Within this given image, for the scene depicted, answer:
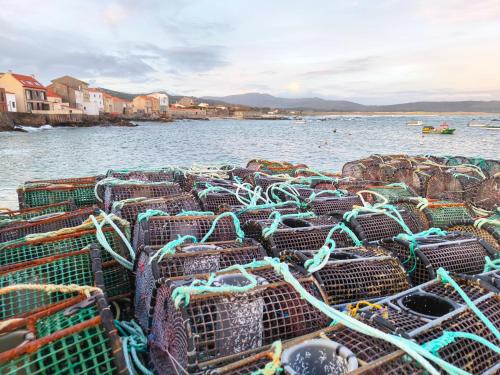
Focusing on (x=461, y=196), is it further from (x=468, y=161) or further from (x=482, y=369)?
(x=482, y=369)

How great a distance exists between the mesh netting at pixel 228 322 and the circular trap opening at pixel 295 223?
4.30 ft

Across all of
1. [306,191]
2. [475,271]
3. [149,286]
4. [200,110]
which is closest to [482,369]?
[475,271]

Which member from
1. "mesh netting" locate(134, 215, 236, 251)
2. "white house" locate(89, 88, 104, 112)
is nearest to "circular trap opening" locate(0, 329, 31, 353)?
"mesh netting" locate(134, 215, 236, 251)

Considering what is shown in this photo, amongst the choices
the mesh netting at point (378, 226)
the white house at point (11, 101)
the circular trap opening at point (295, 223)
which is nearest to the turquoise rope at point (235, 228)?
the circular trap opening at point (295, 223)

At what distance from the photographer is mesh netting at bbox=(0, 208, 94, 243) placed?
3.20 m

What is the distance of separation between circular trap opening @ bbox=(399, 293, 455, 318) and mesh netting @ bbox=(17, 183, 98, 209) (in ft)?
13.0

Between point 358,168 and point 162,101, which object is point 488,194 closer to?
point 358,168

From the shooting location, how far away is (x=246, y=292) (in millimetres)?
1972

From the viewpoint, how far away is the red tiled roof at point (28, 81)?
51662 millimetres

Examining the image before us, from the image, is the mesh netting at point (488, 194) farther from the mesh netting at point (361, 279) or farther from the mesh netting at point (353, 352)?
the mesh netting at point (353, 352)

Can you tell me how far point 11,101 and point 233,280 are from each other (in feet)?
193

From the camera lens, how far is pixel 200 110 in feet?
441

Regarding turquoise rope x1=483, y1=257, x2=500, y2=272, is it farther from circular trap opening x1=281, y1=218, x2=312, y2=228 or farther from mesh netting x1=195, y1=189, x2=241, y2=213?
mesh netting x1=195, y1=189, x2=241, y2=213

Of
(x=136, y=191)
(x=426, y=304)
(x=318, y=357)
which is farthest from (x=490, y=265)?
(x=136, y=191)
